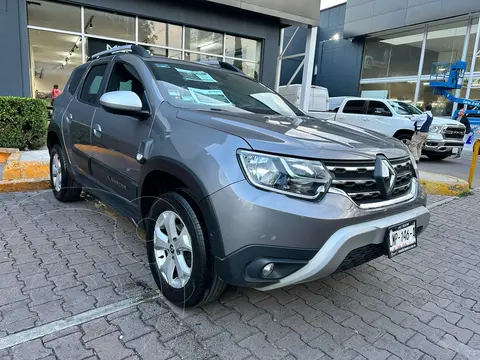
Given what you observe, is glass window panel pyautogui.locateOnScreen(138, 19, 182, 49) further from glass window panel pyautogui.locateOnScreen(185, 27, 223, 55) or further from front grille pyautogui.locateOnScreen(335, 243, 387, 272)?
front grille pyautogui.locateOnScreen(335, 243, 387, 272)

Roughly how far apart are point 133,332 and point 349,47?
21424 mm

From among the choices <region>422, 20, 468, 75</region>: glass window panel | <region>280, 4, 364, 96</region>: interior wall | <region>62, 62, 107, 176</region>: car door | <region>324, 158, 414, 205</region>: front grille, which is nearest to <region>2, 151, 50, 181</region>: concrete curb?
<region>62, 62, 107, 176</region>: car door

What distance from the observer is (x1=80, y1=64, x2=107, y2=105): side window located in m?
3.53

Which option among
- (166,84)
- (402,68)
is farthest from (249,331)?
(402,68)

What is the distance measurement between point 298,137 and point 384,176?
1.96ft

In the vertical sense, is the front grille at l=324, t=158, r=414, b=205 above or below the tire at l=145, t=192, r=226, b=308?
above

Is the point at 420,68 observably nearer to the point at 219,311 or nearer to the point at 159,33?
the point at 159,33

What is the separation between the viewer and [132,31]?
33.0 ft

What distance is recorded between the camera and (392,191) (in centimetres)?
232

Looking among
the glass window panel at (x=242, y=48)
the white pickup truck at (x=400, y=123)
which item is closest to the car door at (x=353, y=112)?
the white pickup truck at (x=400, y=123)

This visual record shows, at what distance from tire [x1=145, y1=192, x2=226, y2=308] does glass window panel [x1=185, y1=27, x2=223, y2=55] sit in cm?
963

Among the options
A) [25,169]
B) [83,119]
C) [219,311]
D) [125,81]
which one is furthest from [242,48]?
[219,311]

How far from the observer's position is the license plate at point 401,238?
2213 millimetres

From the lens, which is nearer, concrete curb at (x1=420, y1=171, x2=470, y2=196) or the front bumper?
the front bumper
